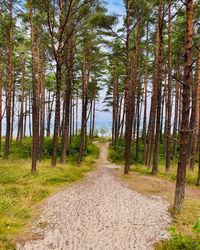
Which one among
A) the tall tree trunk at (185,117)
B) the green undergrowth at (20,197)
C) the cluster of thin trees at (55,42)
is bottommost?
the green undergrowth at (20,197)

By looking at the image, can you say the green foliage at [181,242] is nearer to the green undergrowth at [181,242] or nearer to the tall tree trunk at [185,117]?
the green undergrowth at [181,242]

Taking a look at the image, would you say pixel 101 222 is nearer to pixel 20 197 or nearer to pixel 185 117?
pixel 20 197

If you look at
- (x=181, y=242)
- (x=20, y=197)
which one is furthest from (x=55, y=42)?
(x=181, y=242)

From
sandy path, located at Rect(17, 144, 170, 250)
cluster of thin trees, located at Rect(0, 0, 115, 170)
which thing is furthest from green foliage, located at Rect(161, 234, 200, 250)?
cluster of thin trees, located at Rect(0, 0, 115, 170)

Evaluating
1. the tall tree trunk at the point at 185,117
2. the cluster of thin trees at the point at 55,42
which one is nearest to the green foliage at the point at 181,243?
the tall tree trunk at the point at 185,117

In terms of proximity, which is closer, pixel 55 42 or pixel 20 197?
pixel 20 197

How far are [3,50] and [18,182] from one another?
13375 millimetres

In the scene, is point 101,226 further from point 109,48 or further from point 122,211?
point 109,48

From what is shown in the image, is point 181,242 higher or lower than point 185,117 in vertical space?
lower

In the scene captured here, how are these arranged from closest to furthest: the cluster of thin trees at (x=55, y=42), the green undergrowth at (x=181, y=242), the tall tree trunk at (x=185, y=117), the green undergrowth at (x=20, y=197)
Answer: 1. the green undergrowth at (x=181, y=242)
2. the green undergrowth at (x=20, y=197)
3. the tall tree trunk at (x=185, y=117)
4. the cluster of thin trees at (x=55, y=42)

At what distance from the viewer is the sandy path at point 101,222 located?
3.17 meters

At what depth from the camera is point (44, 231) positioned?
11.7 ft

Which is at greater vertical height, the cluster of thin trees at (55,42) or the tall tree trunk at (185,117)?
the cluster of thin trees at (55,42)

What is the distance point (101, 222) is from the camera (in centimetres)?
401
